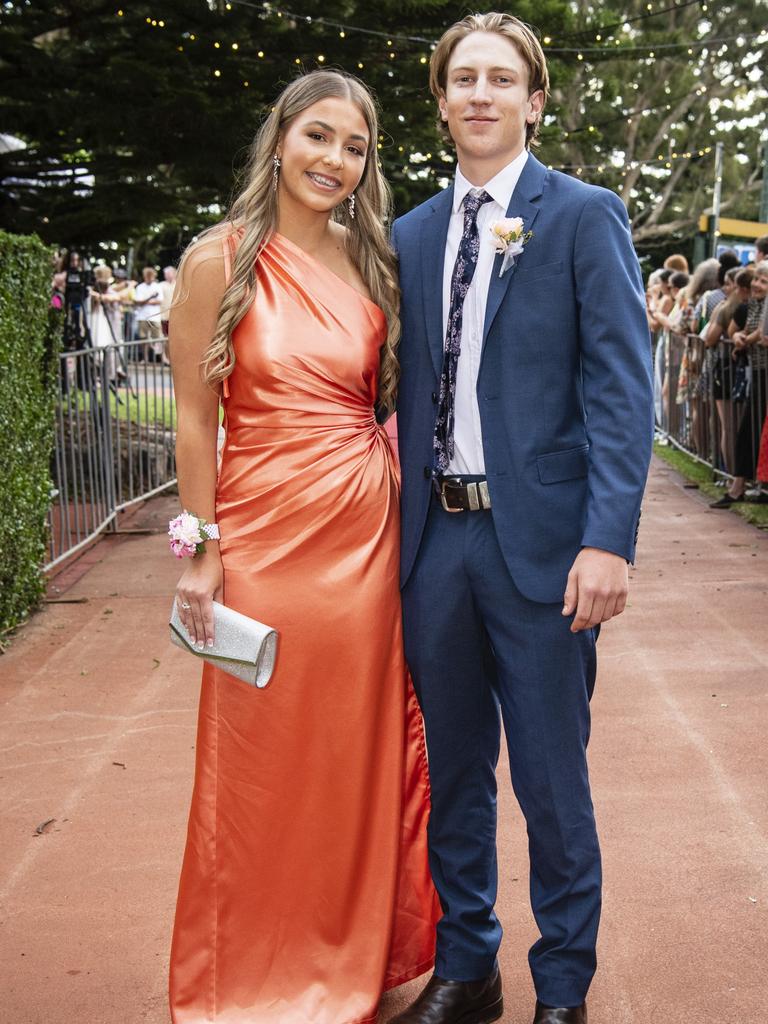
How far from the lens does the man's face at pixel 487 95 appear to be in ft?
8.80

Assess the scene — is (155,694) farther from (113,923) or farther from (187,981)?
(187,981)

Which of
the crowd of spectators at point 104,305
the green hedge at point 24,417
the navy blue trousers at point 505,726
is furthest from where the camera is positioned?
the crowd of spectators at point 104,305

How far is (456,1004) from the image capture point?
2844mm

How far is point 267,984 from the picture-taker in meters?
2.87

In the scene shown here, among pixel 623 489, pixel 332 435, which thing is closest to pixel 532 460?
pixel 623 489

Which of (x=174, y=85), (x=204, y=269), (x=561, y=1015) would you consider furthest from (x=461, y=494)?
(x=174, y=85)

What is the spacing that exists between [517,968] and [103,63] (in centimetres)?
848

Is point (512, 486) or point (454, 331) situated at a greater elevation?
point (454, 331)

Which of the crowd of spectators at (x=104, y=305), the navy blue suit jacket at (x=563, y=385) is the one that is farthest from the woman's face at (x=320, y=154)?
the crowd of spectators at (x=104, y=305)

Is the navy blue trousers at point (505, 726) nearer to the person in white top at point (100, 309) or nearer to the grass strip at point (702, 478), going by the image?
the grass strip at point (702, 478)

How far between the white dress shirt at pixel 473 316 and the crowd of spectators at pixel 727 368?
6537 mm

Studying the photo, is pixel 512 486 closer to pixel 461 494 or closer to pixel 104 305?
pixel 461 494

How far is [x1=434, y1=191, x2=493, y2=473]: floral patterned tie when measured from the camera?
272 cm

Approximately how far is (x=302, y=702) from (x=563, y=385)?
3.21 feet
